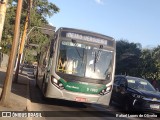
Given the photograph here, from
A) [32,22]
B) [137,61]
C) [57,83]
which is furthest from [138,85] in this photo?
[137,61]

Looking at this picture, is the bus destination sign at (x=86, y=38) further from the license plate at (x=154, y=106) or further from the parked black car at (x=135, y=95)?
the license plate at (x=154, y=106)

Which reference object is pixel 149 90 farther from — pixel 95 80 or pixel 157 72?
pixel 157 72

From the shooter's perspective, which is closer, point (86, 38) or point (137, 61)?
point (86, 38)

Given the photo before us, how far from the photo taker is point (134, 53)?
79.8m

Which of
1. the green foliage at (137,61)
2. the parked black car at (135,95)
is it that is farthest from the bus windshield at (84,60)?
the green foliage at (137,61)

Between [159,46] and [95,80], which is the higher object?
[159,46]

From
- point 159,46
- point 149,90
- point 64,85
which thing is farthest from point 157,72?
point 64,85

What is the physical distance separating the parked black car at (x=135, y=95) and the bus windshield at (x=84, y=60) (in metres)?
1.92

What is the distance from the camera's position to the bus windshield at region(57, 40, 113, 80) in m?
14.4

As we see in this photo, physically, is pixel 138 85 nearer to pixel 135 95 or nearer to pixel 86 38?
pixel 135 95

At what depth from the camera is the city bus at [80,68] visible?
558 inches

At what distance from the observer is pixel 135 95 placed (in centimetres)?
1577

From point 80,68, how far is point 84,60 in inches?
14.1

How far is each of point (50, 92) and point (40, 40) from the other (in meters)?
47.7
